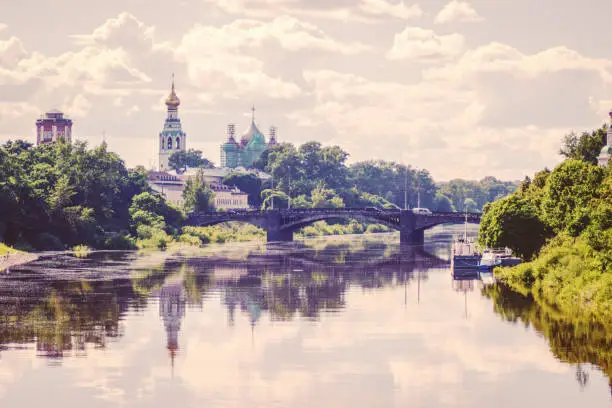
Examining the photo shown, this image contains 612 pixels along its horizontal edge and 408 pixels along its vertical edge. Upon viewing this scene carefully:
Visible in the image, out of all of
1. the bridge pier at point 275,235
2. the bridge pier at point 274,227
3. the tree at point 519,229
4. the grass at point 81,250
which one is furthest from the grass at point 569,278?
the bridge pier at point 275,235

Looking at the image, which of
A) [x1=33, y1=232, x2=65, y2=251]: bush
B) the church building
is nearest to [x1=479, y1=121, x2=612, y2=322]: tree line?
the church building

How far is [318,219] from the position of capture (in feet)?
578

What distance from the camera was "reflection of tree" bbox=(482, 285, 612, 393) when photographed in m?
59.8

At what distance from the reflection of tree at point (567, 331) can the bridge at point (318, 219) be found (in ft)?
279

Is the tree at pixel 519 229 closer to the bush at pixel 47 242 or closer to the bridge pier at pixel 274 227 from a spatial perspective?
the bush at pixel 47 242

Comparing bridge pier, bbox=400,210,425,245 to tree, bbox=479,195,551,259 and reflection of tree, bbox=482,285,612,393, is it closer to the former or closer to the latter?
tree, bbox=479,195,551,259

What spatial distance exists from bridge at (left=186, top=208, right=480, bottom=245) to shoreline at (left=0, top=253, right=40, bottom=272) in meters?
51.4

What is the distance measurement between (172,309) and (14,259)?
43.6m

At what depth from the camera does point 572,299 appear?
260ft

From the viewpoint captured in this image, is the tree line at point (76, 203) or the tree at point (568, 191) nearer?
the tree at point (568, 191)

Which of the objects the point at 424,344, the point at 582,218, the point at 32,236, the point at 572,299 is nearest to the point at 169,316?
the point at 424,344

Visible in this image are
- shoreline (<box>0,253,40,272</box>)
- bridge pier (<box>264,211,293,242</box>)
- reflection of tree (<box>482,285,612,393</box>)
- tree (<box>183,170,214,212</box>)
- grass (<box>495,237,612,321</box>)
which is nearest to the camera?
reflection of tree (<box>482,285,612,393</box>)

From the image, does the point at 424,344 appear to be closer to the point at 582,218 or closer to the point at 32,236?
the point at 582,218

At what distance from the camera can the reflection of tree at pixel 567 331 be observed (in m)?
59.8
